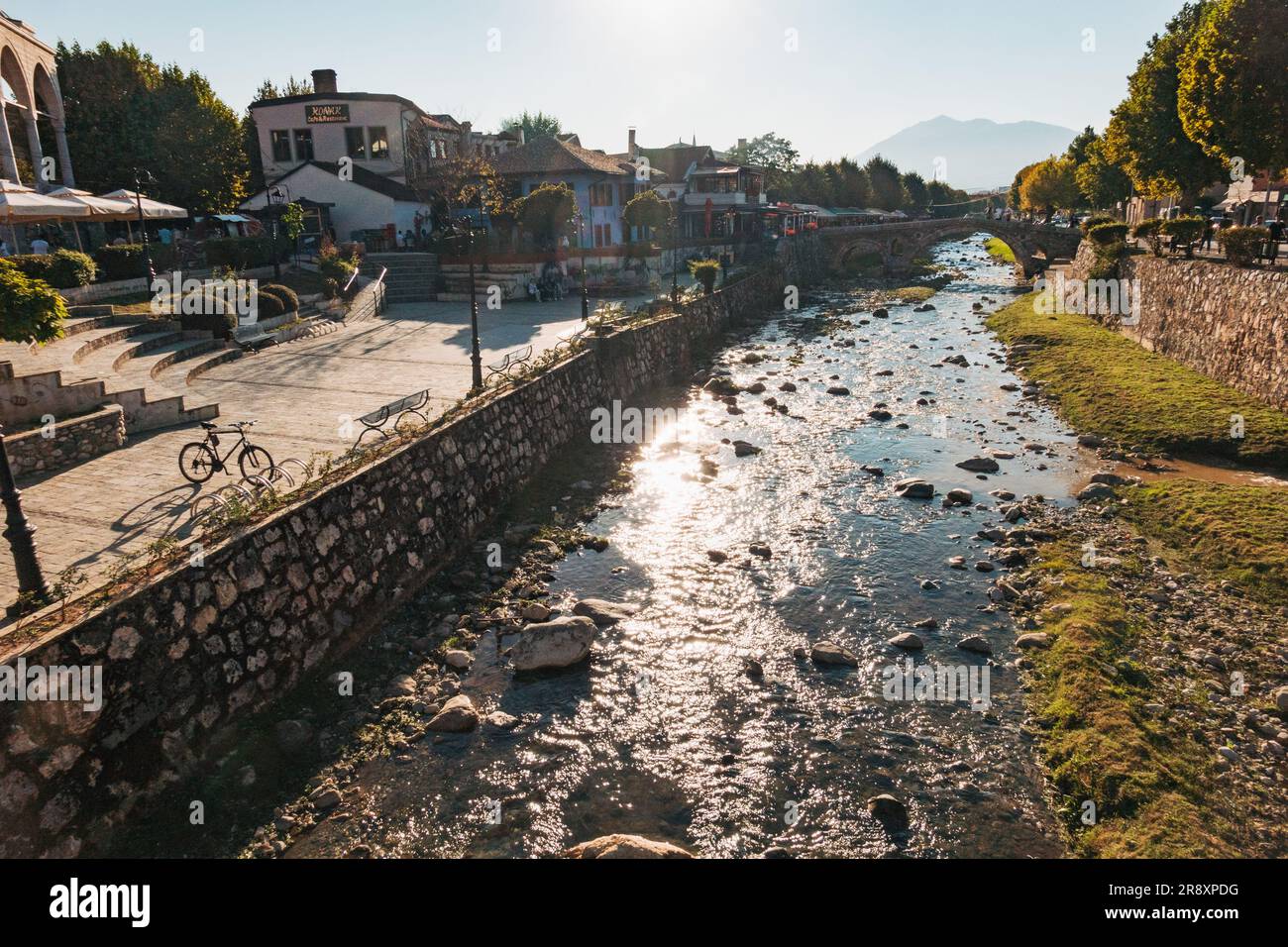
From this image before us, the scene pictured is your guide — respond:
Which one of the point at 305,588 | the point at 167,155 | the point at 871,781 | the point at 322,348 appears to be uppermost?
the point at 167,155

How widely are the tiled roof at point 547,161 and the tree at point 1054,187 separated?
62.7 m

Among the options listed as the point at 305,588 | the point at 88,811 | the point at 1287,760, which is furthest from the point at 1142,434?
the point at 88,811

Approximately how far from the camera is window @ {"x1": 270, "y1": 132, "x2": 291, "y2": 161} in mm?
52375

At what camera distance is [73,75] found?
46.9 meters

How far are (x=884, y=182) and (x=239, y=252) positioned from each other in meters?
118

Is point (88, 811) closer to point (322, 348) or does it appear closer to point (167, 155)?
point (322, 348)

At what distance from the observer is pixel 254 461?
1409 centimetres

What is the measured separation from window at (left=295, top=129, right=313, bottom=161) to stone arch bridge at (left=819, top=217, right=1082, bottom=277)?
162 ft

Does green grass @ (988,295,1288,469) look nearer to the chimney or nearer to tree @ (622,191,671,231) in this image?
tree @ (622,191,671,231)

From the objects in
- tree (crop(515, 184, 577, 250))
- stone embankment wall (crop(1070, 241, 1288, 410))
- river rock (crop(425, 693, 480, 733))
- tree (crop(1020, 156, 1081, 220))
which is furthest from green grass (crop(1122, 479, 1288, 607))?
tree (crop(1020, 156, 1081, 220))

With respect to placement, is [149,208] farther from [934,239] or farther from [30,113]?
[934,239]

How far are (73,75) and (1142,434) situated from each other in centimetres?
6085

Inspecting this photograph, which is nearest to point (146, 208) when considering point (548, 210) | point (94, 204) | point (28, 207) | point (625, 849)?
point (94, 204)

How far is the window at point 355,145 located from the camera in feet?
170
